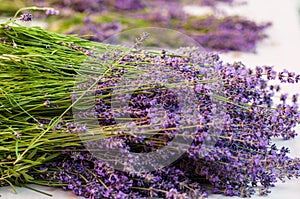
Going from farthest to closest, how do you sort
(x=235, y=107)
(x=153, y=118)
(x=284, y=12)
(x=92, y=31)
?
(x=284, y=12)
(x=92, y=31)
(x=235, y=107)
(x=153, y=118)

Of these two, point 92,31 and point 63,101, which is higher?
point 92,31

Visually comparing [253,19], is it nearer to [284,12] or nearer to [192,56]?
[284,12]

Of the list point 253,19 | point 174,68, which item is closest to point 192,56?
point 174,68

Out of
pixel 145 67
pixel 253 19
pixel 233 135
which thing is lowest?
pixel 233 135

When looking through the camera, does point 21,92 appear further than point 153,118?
Yes
